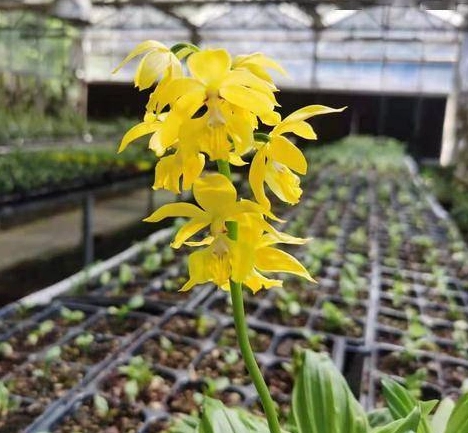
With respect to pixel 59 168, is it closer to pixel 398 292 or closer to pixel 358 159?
pixel 398 292

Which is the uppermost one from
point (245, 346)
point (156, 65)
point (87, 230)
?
point (156, 65)

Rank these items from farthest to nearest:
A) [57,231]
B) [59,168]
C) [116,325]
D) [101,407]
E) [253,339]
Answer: [57,231]
[59,168]
[116,325]
[253,339]
[101,407]

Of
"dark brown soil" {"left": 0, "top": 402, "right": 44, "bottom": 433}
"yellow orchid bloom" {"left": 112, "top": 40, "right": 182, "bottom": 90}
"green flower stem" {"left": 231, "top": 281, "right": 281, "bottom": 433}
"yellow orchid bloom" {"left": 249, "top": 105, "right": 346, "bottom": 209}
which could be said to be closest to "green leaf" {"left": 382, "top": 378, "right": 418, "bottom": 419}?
"green flower stem" {"left": 231, "top": 281, "right": 281, "bottom": 433}

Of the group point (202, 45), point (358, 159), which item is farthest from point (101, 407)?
point (202, 45)

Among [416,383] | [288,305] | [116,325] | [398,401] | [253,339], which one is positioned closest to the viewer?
[398,401]

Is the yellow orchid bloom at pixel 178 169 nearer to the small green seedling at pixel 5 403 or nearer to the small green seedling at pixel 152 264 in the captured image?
the small green seedling at pixel 5 403

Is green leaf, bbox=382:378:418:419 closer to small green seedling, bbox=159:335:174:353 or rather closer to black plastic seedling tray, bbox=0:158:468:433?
black plastic seedling tray, bbox=0:158:468:433

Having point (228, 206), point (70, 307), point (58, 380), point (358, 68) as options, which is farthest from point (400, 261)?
point (358, 68)

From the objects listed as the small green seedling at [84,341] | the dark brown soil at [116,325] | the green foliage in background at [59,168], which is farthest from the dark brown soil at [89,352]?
the green foliage in background at [59,168]
